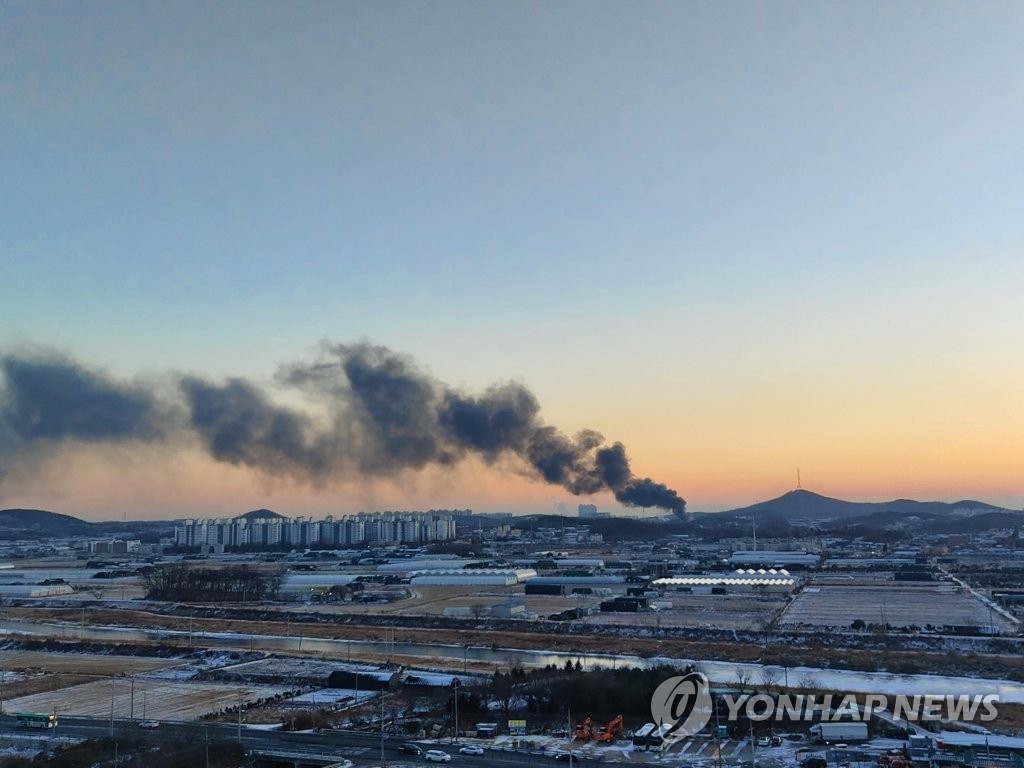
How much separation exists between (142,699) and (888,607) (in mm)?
24229

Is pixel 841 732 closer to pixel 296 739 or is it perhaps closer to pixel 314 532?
pixel 296 739

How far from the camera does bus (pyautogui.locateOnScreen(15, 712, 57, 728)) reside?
1445cm

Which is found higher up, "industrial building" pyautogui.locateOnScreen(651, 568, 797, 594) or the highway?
the highway

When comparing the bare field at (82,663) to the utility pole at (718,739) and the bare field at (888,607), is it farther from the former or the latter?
the bare field at (888,607)

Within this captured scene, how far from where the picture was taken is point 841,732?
12.2m

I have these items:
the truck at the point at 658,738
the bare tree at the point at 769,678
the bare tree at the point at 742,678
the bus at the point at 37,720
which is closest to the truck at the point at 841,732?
the truck at the point at 658,738

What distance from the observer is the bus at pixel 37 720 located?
14445 mm

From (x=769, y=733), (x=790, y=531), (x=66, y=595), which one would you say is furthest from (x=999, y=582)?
(x=790, y=531)

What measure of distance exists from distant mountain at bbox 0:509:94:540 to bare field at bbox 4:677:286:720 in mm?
118089

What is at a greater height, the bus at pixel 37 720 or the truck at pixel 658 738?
the truck at pixel 658 738

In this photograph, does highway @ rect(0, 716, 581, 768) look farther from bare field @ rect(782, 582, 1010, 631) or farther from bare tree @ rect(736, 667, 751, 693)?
bare field @ rect(782, 582, 1010, 631)

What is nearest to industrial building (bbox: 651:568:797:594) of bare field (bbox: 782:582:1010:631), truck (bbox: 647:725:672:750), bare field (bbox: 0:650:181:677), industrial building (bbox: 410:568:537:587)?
bare field (bbox: 782:582:1010:631)

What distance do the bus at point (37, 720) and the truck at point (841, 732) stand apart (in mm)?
12611

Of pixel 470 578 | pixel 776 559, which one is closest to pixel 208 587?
pixel 470 578
